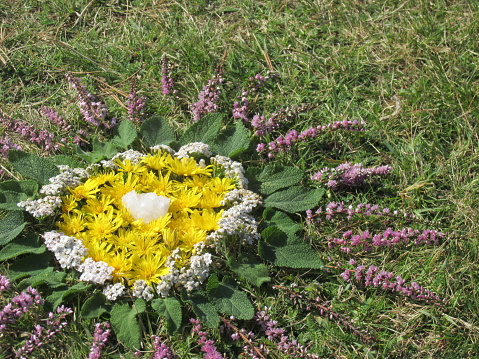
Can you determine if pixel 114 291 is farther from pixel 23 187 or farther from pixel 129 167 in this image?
pixel 23 187

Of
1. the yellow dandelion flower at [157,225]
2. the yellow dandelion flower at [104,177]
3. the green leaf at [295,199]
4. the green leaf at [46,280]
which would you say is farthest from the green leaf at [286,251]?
the green leaf at [46,280]

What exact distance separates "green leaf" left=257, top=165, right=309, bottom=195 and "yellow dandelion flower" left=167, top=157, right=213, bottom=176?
1.02 feet

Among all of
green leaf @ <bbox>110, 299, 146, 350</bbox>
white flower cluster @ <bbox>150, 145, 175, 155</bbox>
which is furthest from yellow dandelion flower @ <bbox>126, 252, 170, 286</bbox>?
white flower cluster @ <bbox>150, 145, 175, 155</bbox>

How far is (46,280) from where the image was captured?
2328 mm

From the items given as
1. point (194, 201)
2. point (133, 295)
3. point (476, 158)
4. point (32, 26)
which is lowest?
point (476, 158)

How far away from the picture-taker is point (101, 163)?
9.22ft

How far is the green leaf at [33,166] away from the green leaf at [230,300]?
106cm

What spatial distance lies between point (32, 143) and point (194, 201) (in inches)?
45.2

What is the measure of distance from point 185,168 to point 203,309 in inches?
29.6

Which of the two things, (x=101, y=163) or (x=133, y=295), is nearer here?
(x=133, y=295)

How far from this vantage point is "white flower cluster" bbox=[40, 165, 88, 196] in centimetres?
253

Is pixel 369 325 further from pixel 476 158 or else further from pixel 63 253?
pixel 63 253

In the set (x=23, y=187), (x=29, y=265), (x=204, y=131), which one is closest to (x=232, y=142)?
(x=204, y=131)

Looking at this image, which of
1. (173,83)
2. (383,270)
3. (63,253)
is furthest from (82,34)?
(383,270)
